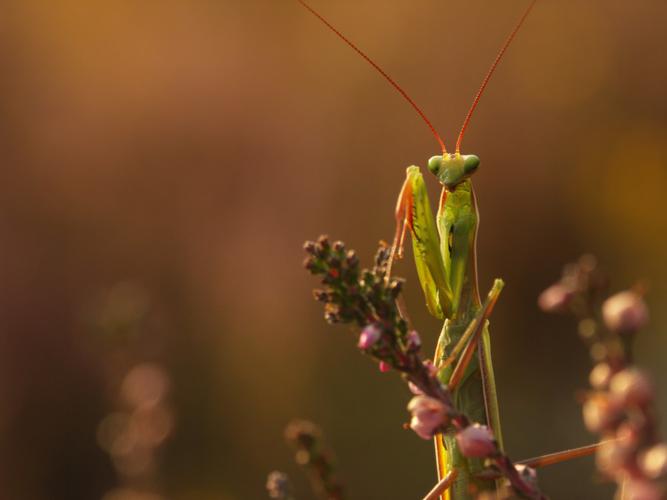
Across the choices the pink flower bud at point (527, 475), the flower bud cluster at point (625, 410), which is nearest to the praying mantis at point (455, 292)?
the pink flower bud at point (527, 475)

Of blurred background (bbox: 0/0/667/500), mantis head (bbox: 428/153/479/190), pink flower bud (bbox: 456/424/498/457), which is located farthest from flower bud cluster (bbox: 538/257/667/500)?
blurred background (bbox: 0/0/667/500)

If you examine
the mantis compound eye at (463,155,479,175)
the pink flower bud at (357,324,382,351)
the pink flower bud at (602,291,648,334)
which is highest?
the mantis compound eye at (463,155,479,175)

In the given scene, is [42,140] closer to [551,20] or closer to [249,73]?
[249,73]

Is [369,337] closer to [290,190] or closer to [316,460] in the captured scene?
[316,460]

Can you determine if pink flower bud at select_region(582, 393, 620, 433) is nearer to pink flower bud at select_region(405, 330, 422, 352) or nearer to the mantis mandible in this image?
pink flower bud at select_region(405, 330, 422, 352)

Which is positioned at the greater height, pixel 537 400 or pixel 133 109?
pixel 133 109

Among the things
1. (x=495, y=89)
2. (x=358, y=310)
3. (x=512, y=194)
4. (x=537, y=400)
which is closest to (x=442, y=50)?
(x=495, y=89)

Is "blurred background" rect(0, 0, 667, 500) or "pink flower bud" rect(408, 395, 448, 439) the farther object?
"blurred background" rect(0, 0, 667, 500)
